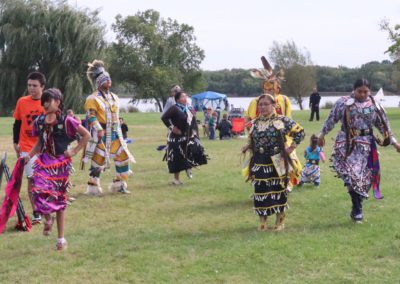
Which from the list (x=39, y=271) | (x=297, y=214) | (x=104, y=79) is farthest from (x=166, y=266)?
(x=104, y=79)

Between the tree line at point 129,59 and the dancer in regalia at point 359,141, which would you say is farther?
the tree line at point 129,59

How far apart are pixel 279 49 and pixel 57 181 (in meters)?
73.5

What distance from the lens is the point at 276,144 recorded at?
6641mm

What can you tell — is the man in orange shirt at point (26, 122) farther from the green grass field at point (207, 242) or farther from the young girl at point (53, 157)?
the young girl at point (53, 157)

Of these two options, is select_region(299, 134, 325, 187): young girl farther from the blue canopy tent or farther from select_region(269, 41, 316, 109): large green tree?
select_region(269, 41, 316, 109): large green tree

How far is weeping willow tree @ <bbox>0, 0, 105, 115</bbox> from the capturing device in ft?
115

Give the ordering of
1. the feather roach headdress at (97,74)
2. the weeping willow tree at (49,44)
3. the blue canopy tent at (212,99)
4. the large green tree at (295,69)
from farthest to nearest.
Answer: the large green tree at (295,69) → the weeping willow tree at (49,44) → the blue canopy tent at (212,99) → the feather roach headdress at (97,74)

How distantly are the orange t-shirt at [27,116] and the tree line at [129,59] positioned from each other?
611cm

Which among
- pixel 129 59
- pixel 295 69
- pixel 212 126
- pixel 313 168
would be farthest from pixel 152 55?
pixel 313 168

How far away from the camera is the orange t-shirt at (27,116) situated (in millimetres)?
7039

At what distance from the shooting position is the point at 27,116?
7.03 meters

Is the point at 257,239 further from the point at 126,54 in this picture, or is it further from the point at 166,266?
the point at 126,54

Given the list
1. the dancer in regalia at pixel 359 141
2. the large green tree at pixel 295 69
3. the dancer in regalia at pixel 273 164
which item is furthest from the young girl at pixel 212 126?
the large green tree at pixel 295 69

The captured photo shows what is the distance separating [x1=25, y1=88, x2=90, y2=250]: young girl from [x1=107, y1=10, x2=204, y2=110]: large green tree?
67.3 m
